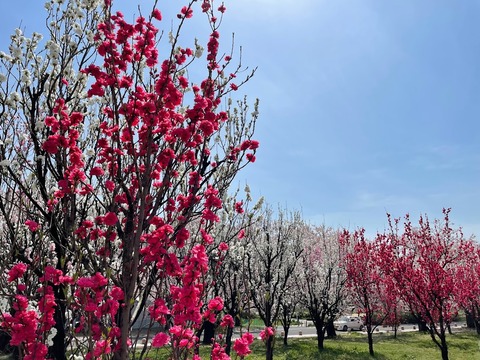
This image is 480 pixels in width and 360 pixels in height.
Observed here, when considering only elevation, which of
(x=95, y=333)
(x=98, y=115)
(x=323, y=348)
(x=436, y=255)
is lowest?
(x=323, y=348)

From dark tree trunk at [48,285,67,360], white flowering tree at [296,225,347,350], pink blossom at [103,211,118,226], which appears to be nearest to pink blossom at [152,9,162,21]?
pink blossom at [103,211,118,226]

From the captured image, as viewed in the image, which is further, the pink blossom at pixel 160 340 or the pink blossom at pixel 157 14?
the pink blossom at pixel 157 14

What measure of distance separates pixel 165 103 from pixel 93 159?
2.49m

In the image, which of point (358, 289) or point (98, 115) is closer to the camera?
point (98, 115)

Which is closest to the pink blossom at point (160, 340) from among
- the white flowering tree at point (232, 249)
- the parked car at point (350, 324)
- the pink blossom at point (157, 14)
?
the white flowering tree at point (232, 249)

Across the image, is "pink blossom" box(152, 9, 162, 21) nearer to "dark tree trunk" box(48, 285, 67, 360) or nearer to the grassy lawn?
"dark tree trunk" box(48, 285, 67, 360)

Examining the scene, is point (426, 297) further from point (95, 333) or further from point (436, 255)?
point (95, 333)

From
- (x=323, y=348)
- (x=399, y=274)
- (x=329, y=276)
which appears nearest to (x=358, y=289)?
(x=329, y=276)

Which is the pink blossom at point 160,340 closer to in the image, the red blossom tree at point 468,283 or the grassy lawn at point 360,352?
the grassy lawn at point 360,352

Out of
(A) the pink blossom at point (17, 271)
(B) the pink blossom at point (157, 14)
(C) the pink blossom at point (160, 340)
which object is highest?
(B) the pink blossom at point (157, 14)

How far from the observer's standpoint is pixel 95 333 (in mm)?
3215

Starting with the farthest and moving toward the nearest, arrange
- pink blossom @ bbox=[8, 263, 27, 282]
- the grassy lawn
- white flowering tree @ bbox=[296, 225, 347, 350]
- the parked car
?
the parked car, white flowering tree @ bbox=[296, 225, 347, 350], the grassy lawn, pink blossom @ bbox=[8, 263, 27, 282]

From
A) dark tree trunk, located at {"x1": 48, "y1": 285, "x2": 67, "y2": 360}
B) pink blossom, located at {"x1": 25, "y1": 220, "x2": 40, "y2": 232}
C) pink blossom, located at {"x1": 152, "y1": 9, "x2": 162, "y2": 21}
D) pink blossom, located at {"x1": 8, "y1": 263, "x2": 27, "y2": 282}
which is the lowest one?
dark tree trunk, located at {"x1": 48, "y1": 285, "x2": 67, "y2": 360}

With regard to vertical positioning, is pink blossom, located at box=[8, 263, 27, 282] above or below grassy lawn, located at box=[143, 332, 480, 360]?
above
